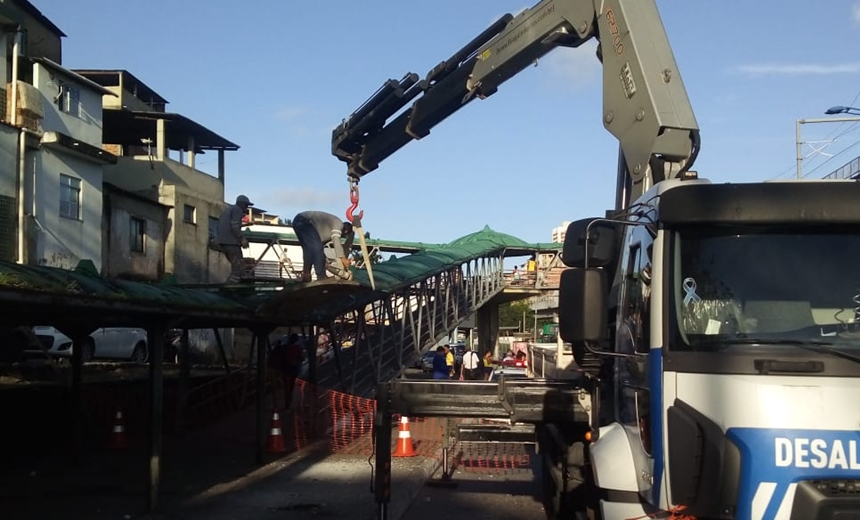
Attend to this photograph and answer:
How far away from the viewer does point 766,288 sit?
14.3ft

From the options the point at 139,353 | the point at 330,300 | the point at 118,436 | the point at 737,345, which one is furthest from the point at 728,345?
the point at 139,353

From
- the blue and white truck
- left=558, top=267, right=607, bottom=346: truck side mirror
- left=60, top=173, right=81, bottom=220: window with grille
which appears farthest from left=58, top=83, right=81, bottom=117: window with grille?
left=558, top=267, right=607, bottom=346: truck side mirror

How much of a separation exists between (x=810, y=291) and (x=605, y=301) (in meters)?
1.05

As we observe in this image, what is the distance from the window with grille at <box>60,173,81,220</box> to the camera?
30.6m

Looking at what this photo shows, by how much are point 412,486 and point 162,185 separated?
98.1ft

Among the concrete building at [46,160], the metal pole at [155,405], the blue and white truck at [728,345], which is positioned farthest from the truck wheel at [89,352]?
the blue and white truck at [728,345]

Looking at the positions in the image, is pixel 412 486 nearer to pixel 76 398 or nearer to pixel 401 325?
pixel 76 398

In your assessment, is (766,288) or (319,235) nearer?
(766,288)

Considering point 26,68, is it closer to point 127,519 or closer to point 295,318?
point 295,318

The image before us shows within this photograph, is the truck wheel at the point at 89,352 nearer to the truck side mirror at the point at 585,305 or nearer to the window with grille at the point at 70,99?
the window with grille at the point at 70,99

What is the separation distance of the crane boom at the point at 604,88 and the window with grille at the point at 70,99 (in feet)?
81.8

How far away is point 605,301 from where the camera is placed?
186 inches

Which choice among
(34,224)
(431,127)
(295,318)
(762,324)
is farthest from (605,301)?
(34,224)

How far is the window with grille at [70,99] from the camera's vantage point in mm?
32469
